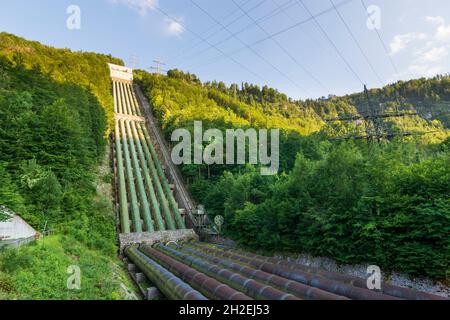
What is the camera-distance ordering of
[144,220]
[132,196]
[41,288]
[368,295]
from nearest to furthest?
[368,295] < [41,288] < [144,220] < [132,196]

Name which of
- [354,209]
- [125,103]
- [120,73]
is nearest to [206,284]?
[354,209]

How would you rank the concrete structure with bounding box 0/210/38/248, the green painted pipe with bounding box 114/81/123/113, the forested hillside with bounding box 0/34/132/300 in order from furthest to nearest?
the green painted pipe with bounding box 114/81/123/113 < the concrete structure with bounding box 0/210/38/248 < the forested hillside with bounding box 0/34/132/300

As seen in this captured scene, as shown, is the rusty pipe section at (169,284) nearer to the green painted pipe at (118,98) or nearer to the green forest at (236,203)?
the green forest at (236,203)

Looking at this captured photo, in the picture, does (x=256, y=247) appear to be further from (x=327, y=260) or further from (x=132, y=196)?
(x=132, y=196)

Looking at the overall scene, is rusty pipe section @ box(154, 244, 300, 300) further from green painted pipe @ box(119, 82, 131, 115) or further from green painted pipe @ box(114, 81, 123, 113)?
green painted pipe @ box(114, 81, 123, 113)

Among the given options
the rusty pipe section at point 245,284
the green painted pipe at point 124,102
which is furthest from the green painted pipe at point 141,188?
the rusty pipe section at point 245,284

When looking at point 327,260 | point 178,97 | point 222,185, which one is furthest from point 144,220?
point 178,97

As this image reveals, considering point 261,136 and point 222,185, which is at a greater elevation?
point 261,136

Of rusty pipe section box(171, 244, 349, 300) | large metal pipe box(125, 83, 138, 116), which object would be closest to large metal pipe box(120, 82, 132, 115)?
large metal pipe box(125, 83, 138, 116)
